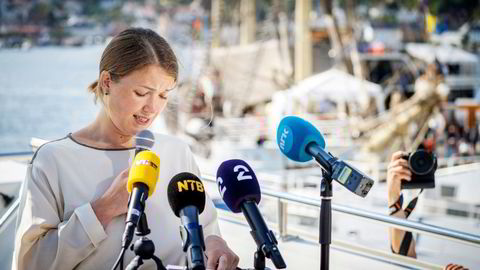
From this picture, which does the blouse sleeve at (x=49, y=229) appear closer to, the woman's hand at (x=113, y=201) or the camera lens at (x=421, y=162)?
the woman's hand at (x=113, y=201)

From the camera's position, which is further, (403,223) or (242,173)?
(403,223)

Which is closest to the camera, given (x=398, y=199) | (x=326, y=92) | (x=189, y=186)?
(x=189, y=186)

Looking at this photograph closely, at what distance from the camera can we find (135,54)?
2033mm

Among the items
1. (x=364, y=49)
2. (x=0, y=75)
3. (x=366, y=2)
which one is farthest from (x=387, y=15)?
(x=0, y=75)

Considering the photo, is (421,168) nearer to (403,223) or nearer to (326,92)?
(403,223)

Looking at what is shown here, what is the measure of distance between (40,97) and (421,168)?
46.4 m

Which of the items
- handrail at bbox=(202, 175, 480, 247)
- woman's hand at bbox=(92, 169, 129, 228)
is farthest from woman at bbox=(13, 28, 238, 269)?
handrail at bbox=(202, 175, 480, 247)

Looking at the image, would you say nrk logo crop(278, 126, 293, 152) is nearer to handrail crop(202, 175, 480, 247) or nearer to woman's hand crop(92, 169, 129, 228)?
woman's hand crop(92, 169, 129, 228)

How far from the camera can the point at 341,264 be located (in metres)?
3.11

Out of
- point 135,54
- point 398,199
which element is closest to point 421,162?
point 398,199

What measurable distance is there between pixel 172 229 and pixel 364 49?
37.1 metres

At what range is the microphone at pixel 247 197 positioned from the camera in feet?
4.98

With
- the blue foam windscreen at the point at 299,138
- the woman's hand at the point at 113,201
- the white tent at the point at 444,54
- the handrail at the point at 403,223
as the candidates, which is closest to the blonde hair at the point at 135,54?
the woman's hand at the point at 113,201

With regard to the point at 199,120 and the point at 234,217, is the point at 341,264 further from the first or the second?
the point at 199,120
